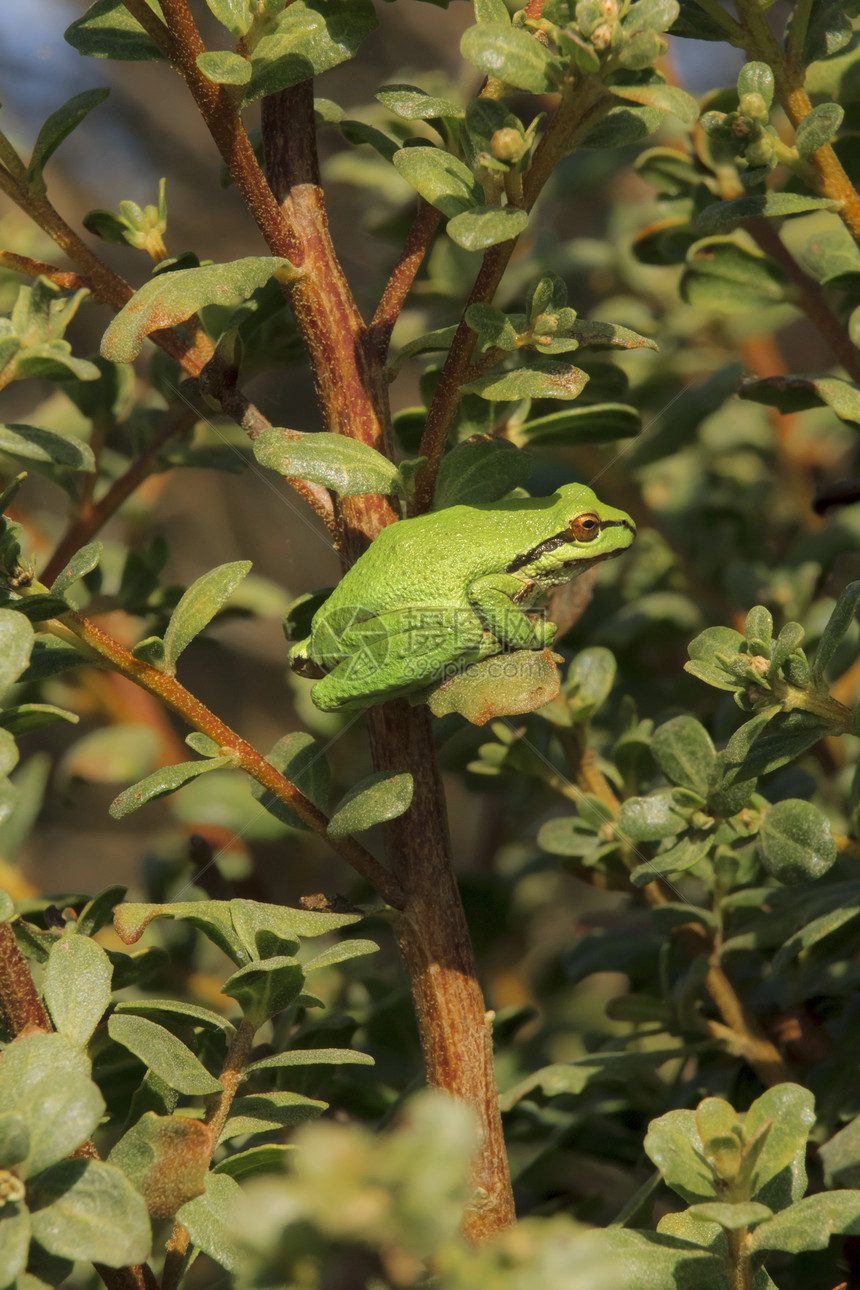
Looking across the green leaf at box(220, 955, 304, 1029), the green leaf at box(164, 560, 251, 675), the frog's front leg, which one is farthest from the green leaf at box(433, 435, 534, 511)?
the green leaf at box(220, 955, 304, 1029)

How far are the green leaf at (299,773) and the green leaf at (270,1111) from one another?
0.33 metres

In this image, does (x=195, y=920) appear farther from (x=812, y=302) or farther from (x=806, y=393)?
(x=812, y=302)

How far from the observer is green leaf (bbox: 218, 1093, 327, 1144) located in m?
1.14

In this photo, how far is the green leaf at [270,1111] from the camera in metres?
1.14

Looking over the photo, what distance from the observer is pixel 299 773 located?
142cm

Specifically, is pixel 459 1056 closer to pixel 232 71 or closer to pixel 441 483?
pixel 441 483

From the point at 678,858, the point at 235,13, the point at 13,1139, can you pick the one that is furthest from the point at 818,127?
the point at 13,1139

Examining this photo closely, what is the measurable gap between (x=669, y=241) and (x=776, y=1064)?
141 cm

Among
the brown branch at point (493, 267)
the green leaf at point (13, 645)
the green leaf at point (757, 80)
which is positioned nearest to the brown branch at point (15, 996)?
the green leaf at point (13, 645)

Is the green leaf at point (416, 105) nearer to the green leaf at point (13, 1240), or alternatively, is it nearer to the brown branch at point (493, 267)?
the brown branch at point (493, 267)

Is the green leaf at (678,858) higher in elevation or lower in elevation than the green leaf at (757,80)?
lower

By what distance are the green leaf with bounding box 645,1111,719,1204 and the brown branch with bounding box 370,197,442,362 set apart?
0.98m

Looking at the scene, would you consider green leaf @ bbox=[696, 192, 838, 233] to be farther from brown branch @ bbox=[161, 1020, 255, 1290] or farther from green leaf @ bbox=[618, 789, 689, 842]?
brown branch @ bbox=[161, 1020, 255, 1290]

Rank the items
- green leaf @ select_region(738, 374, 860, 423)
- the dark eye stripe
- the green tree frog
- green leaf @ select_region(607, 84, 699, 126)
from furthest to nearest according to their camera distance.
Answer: the dark eye stripe → green leaf @ select_region(738, 374, 860, 423) → the green tree frog → green leaf @ select_region(607, 84, 699, 126)
